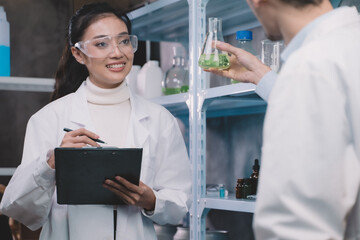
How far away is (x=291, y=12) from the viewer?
0.91m

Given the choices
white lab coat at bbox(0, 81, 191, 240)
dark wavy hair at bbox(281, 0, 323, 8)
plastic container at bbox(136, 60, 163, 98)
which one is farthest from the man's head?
plastic container at bbox(136, 60, 163, 98)

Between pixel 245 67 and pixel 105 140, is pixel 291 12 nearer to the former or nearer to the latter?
pixel 245 67

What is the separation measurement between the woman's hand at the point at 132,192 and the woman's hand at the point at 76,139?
162mm

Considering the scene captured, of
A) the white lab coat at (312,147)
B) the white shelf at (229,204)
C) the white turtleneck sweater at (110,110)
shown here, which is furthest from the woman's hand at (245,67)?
the white lab coat at (312,147)

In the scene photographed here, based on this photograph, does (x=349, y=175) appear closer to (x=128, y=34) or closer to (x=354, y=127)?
(x=354, y=127)

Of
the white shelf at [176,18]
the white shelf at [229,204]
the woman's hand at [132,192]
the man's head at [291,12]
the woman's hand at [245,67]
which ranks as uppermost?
the white shelf at [176,18]

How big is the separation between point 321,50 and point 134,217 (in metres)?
1.36

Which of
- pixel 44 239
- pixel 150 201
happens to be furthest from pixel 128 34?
pixel 44 239

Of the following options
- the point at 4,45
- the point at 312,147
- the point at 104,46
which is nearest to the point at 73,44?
Answer: the point at 104,46

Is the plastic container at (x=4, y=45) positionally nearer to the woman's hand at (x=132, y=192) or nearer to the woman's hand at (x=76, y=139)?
the woman's hand at (x=76, y=139)

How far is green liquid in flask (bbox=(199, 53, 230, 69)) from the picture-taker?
6.13ft

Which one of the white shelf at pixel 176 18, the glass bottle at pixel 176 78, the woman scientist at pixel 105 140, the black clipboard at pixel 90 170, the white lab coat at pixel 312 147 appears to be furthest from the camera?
the glass bottle at pixel 176 78

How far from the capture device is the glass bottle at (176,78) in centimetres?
285

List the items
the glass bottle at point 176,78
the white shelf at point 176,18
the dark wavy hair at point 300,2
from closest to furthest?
the dark wavy hair at point 300,2
the white shelf at point 176,18
the glass bottle at point 176,78
